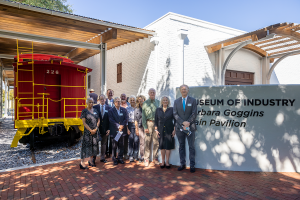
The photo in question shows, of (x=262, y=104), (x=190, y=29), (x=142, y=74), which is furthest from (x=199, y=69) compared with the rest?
(x=262, y=104)

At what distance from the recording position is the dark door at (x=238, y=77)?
11.3 meters

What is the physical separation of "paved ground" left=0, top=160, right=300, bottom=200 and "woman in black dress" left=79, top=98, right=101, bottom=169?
0.38m

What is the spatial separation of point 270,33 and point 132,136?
6286 millimetres

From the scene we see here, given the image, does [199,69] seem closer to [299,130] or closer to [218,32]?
[218,32]

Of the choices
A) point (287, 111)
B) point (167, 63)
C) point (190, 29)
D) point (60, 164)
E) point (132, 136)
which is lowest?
point (60, 164)

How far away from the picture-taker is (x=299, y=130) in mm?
4617

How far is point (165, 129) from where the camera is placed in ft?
16.4

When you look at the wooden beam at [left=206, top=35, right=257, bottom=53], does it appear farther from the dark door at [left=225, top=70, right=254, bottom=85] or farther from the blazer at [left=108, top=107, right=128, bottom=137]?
the blazer at [left=108, top=107, right=128, bottom=137]

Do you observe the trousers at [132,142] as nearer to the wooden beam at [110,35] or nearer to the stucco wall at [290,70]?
the wooden beam at [110,35]

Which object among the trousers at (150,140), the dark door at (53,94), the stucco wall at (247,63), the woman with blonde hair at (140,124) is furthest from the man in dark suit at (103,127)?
the stucco wall at (247,63)

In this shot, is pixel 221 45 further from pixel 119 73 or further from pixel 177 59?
pixel 119 73

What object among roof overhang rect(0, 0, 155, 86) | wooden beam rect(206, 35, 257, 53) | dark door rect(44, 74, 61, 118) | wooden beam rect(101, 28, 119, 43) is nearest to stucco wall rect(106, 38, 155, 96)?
roof overhang rect(0, 0, 155, 86)

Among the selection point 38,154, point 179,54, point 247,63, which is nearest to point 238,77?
point 247,63

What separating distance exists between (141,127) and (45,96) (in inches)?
171
